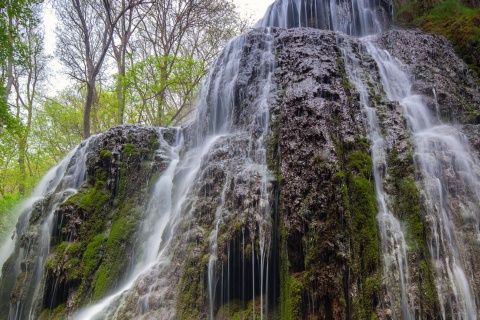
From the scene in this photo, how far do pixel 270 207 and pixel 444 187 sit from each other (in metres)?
2.79

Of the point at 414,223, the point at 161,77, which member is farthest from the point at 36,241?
the point at 161,77

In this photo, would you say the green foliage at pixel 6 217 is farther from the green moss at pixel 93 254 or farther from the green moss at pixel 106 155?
the green moss at pixel 93 254

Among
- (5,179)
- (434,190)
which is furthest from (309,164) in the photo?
(5,179)

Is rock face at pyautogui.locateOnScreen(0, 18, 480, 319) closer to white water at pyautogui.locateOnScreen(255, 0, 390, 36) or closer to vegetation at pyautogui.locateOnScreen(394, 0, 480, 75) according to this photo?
vegetation at pyautogui.locateOnScreen(394, 0, 480, 75)

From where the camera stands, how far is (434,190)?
198 inches

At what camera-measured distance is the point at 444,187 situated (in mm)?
5125

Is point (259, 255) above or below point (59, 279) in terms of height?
above

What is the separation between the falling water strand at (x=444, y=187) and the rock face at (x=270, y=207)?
4cm

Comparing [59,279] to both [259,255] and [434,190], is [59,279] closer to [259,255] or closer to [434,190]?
[259,255]

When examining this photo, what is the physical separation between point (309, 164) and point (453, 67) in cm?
652

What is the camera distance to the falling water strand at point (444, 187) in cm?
414

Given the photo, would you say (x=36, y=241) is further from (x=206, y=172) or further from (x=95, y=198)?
(x=206, y=172)

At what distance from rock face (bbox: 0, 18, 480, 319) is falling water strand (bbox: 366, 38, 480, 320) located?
1.4 inches

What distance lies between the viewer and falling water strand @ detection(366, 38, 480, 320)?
414 centimetres
